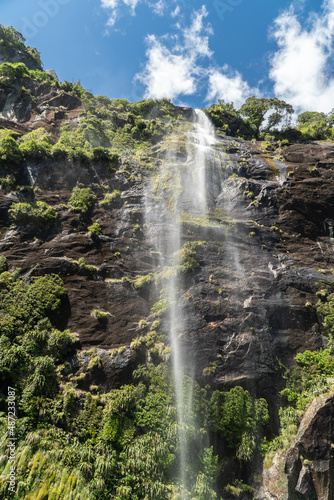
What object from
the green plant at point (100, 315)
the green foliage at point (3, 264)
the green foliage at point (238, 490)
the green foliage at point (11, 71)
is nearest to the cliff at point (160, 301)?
the green foliage at point (238, 490)

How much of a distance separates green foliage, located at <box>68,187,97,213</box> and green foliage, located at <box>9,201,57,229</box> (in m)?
2.24

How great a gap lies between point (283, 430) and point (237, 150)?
92.7ft

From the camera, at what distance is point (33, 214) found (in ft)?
67.5

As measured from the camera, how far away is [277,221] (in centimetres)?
2186

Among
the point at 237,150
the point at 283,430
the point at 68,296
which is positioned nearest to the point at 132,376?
the point at 68,296

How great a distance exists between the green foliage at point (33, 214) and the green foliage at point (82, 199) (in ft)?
7.34

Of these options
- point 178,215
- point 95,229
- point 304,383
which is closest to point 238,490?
point 304,383

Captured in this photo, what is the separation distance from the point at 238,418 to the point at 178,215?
16.1m

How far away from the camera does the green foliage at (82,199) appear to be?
899 inches

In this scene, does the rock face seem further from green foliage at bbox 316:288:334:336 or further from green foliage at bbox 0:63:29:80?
green foliage at bbox 0:63:29:80

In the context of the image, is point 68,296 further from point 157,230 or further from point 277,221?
point 277,221

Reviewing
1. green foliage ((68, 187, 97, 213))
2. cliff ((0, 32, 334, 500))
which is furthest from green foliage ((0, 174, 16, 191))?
green foliage ((68, 187, 97, 213))

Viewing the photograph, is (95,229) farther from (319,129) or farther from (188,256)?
(319,129)

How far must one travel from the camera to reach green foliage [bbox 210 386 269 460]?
43.1 feet
